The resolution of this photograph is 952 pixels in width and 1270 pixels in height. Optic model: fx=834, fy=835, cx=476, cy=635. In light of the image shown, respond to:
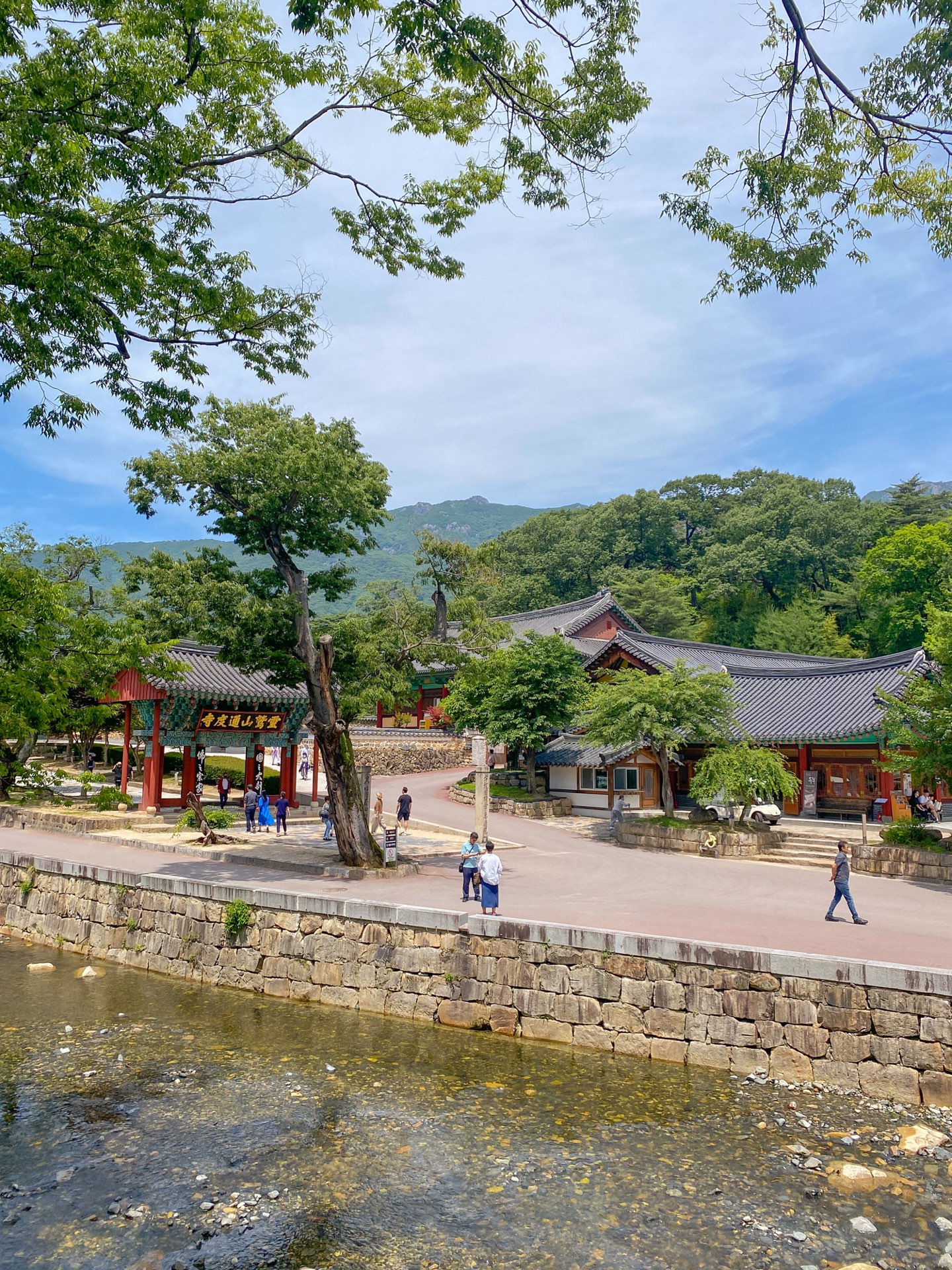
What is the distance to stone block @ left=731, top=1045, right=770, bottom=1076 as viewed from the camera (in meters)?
11.3

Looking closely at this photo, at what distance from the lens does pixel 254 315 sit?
962cm

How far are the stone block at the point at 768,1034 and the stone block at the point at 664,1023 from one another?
1.01 metres

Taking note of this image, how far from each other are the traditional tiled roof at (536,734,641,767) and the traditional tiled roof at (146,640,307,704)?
11.7m

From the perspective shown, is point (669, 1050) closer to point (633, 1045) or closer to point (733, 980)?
point (633, 1045)

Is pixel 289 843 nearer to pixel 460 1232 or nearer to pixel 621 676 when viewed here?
pixel 621 676

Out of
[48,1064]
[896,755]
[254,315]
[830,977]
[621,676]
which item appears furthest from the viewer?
[621,676]

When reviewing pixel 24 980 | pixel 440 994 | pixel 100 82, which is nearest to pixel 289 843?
pixel 24 980

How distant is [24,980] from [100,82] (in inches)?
604

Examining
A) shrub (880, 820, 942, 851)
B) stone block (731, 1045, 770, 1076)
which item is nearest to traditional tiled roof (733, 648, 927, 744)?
shrub (880, 820, 942, 851)

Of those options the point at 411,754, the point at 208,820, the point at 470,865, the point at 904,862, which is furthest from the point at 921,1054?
the point at 411,754

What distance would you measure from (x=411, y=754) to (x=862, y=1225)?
4084cm

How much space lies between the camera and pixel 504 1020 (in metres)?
13.0

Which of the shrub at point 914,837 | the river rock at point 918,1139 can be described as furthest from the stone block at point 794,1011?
the shrub at point 914,837

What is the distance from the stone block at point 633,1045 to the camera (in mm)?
11953
